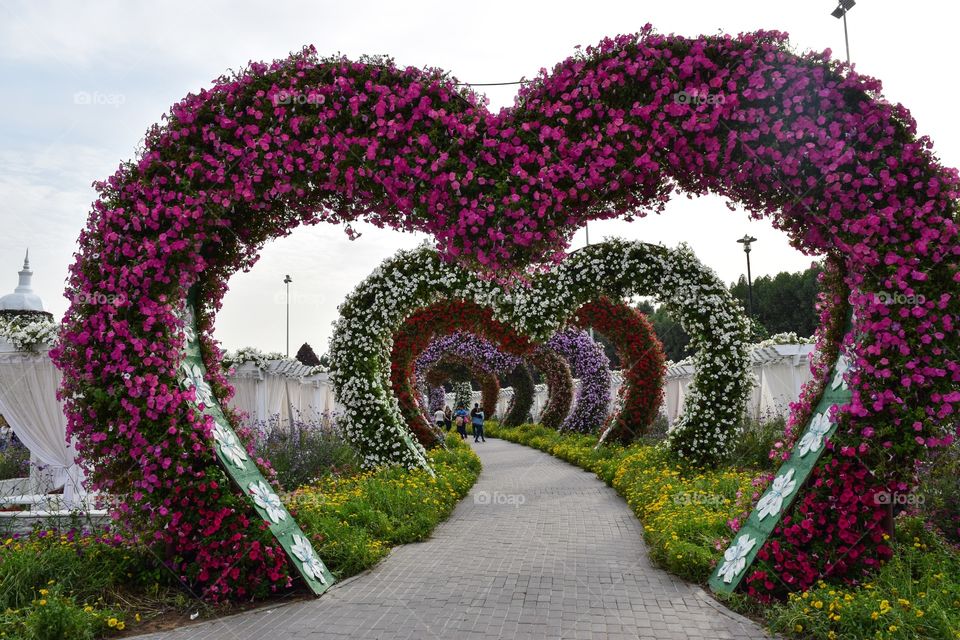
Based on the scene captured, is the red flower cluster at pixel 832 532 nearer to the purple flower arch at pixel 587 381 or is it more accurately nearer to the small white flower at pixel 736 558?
the small white flower at pixel 736 558

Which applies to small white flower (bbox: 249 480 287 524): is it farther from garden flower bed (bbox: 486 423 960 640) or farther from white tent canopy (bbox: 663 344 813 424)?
white tent canopy (bbox: 663 344 813 424)

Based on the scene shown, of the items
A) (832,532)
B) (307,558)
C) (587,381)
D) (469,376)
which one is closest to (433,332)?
(587,381)

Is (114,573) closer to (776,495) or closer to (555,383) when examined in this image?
(776,495)

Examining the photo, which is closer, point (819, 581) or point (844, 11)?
point (819, 581)

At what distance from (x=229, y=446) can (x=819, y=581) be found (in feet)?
13.8

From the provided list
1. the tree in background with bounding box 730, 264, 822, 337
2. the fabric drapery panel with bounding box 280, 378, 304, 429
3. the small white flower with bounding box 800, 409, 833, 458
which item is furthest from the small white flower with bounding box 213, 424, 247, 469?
the tree in background with bounding box 730, 264, 822, 337

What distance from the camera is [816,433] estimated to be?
4.40 m

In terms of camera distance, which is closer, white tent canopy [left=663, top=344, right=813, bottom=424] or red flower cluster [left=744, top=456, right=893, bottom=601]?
red flower cluster [left=744, top=456, right=893, bottom=601]

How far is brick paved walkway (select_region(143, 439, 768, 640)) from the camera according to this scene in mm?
3979

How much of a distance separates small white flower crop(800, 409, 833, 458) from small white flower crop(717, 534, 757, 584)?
2.41 ft

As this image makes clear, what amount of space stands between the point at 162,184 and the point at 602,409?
49.5ft

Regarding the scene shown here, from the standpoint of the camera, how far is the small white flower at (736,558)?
4.50 meters

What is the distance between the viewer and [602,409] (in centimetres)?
1809

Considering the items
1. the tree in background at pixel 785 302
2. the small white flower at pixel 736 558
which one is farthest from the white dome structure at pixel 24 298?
the tree in background at pixel 785 302
